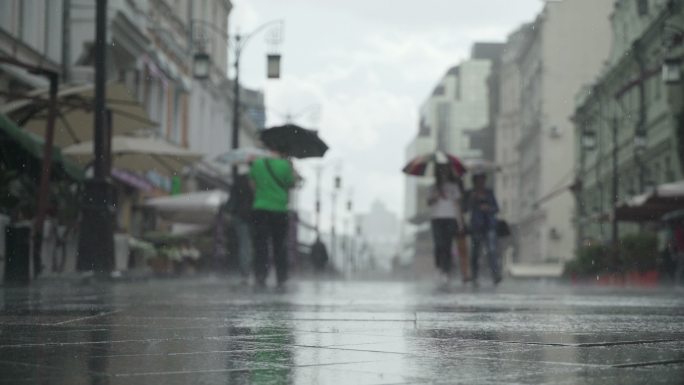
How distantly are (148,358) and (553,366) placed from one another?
4.16 ft

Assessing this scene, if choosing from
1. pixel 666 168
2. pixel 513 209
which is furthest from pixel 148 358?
pixel 513 209

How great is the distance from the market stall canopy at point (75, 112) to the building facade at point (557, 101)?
2291 inches

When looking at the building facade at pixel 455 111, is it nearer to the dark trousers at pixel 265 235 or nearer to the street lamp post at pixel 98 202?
the street lamp post at pixel 98 202

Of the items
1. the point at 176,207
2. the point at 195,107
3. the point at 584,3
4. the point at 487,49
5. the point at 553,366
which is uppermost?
the point at 487,49

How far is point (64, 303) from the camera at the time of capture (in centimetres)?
826

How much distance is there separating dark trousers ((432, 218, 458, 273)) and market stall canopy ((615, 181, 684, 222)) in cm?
1219


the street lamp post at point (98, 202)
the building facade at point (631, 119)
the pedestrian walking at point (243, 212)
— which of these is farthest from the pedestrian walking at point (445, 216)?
the building facade at point (631, 119)

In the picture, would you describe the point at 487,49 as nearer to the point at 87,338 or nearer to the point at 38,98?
the point at 38,98

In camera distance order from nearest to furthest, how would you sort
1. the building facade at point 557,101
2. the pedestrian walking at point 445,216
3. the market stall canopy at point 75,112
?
the pedestrian walking at point 445,216
the market stall canopy at point 75,112
the building facade at point 557,101

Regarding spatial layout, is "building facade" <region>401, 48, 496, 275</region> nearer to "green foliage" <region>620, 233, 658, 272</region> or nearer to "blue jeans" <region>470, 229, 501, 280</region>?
"green foliage" <region>620, 233, 658, 272</region>

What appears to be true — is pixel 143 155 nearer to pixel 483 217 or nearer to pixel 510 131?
pixel 483 217

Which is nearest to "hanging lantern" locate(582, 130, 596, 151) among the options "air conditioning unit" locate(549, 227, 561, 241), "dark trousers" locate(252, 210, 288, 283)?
"dark trousers" locate(252, 210, 288, 283)

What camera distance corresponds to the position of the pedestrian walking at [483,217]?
1756cm

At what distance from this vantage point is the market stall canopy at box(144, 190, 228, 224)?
98.6 feet
